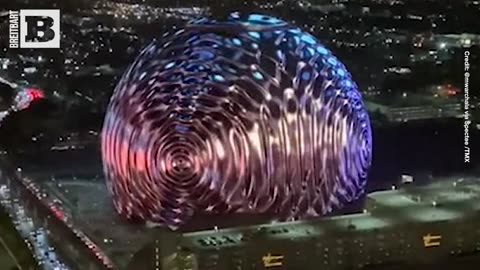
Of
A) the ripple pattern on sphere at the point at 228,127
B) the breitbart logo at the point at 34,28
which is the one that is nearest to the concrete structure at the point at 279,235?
the ripple pattern on sphere at the point at 228,127

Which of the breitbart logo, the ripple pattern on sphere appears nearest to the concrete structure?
the ripple pattern on sphere

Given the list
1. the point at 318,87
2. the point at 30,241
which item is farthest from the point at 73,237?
the point at 318,87

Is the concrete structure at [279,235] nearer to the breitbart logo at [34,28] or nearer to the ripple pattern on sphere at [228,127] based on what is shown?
the ripple pattern on sphere at [228,127]

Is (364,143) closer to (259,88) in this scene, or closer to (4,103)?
(259,88)

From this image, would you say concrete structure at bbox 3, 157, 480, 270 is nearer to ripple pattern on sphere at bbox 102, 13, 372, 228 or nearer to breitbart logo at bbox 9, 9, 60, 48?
ripple pattern on sphere at bbox 102, 13, 372, 228

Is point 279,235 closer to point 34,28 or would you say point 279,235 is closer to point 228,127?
point 228,127

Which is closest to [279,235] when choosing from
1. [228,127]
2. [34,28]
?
[228,127]

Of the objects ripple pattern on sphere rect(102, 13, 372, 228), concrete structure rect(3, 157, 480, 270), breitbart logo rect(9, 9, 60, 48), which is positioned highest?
breitbart logo rect(9, 9, 60, 48)
